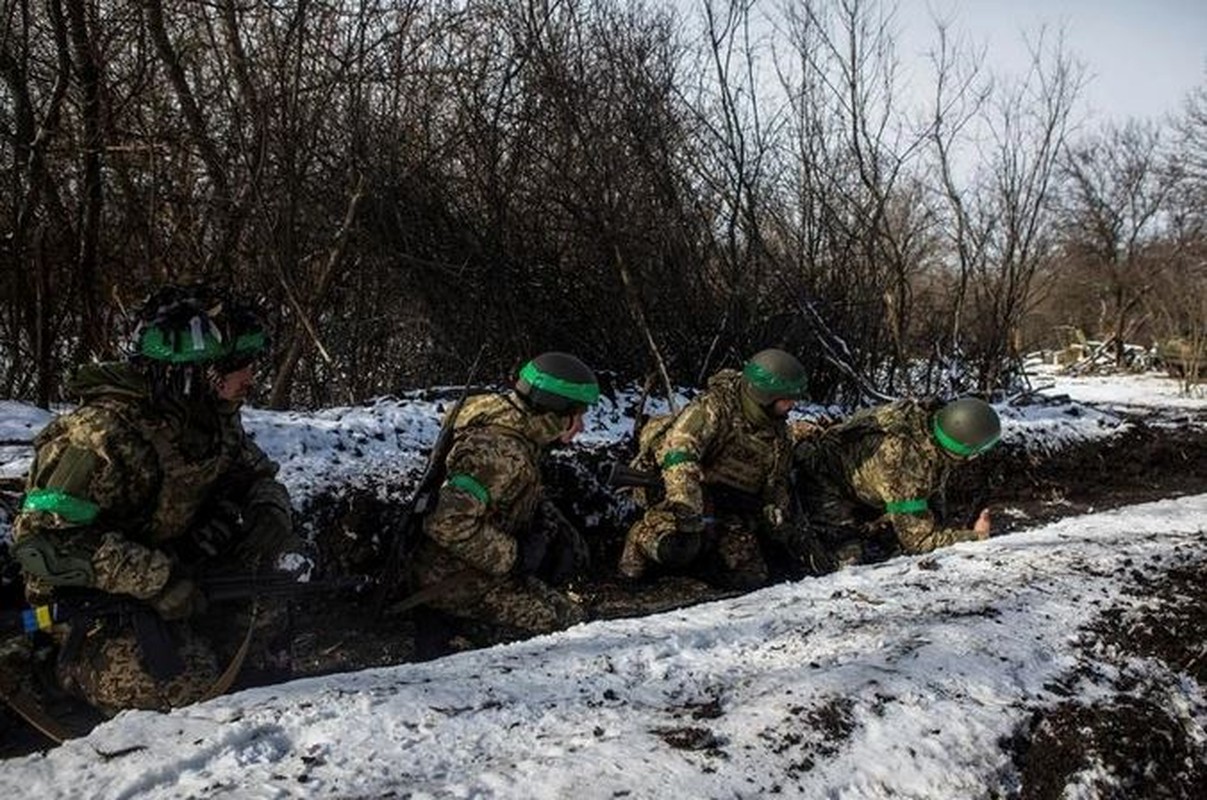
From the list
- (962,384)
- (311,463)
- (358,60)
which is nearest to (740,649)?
(311,463)

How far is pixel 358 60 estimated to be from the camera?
6406 millimetres

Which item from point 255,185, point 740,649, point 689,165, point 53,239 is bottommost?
point 740,649

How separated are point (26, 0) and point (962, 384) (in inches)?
386

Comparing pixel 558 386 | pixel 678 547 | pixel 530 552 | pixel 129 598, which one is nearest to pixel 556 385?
pixel 558 386

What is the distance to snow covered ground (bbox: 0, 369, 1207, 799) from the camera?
5.77 ft

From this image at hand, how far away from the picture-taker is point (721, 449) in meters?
5.45

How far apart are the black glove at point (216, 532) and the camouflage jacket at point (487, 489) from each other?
0.81m

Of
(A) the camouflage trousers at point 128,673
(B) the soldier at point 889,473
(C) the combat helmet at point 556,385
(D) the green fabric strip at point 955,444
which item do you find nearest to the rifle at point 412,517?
(C) the combat helmet at point 556,385

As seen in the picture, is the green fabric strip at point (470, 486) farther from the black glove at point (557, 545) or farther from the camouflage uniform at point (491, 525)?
the black glove at point (557, 545)

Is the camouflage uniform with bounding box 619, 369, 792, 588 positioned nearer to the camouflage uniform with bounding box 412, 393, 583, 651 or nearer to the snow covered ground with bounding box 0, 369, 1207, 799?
the camouflage uniform with bounding box 412, 393, 583, 651

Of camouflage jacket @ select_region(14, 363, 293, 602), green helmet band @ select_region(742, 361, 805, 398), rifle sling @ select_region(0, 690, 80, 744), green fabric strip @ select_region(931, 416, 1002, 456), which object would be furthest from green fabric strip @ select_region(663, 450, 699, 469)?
rifle sling @ select_region(0, 690, 80, 744)

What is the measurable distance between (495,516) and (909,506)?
2692 mm

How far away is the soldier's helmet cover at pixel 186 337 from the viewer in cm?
314

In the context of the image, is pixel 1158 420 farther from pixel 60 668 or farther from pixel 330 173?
pixel 60 668
